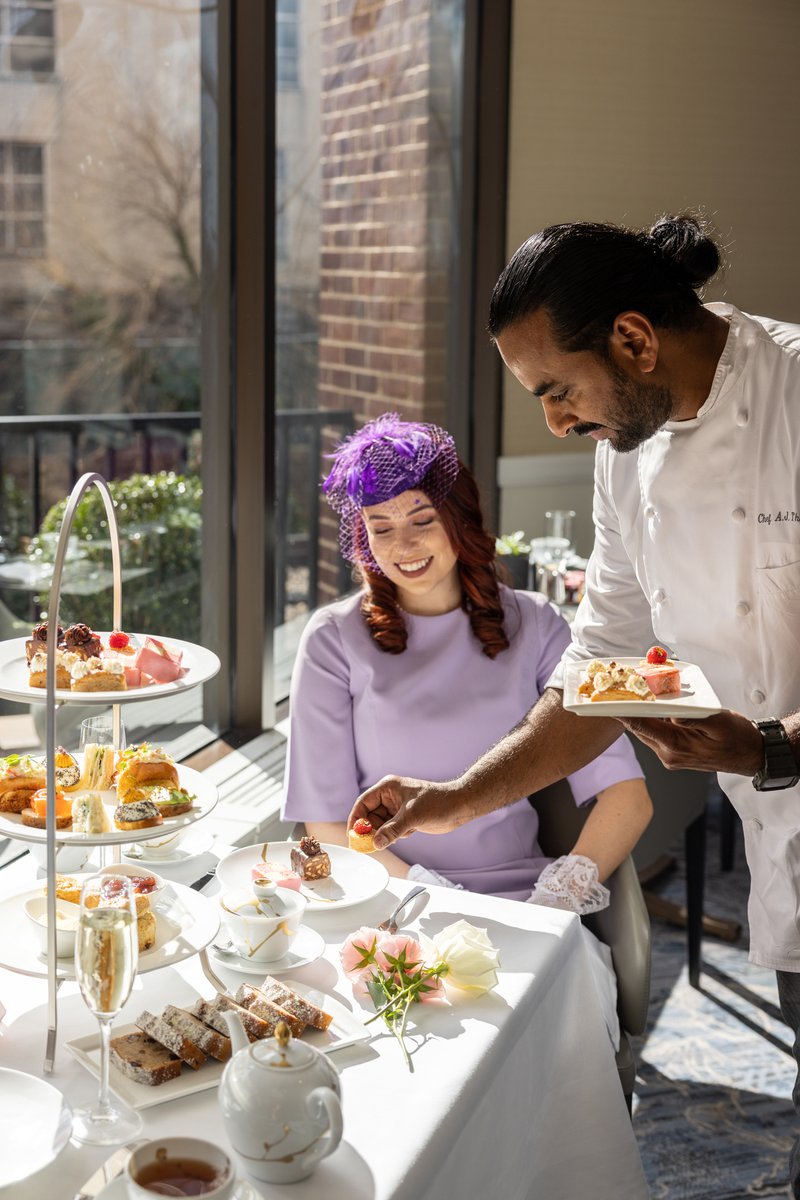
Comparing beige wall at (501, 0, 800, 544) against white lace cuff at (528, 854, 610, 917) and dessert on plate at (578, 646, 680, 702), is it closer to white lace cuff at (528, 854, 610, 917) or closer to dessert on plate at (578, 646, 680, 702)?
white lace cuff at (528, 854, 610, 917)

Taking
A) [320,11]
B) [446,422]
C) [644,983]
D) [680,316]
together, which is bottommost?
[644,983]

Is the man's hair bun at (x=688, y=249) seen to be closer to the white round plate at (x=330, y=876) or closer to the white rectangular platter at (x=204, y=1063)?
the white round plate at (x=330, y=876)

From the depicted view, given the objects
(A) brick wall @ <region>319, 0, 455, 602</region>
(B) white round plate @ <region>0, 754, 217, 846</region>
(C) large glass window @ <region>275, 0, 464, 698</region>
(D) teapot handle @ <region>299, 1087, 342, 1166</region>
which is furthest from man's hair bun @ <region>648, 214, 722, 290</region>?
(A) brick wall @ <region>319, 0, 455, 602</region>

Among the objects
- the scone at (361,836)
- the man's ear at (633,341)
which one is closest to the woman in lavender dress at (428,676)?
the scone at (361,836)

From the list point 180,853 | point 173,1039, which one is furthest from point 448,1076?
point 180,853

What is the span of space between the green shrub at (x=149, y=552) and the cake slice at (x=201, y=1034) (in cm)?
121

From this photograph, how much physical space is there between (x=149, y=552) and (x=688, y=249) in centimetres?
138

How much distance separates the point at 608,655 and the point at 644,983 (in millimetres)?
492

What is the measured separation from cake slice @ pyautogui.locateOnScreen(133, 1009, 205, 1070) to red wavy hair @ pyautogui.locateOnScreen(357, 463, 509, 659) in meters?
0.92

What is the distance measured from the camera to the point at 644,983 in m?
1.87

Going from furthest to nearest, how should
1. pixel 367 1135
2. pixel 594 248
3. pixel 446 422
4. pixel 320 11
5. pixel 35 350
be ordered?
pixel 446 422 < pixel 320 11 < pixel 35 350 < pixel 594 248 < pixel 367 1135

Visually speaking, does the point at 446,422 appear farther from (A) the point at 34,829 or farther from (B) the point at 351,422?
(A) the point at 34,829

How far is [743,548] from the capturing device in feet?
5.41

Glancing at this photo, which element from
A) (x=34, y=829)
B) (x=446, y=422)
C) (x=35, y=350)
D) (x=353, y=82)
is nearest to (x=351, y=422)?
(x=446, y=422)
